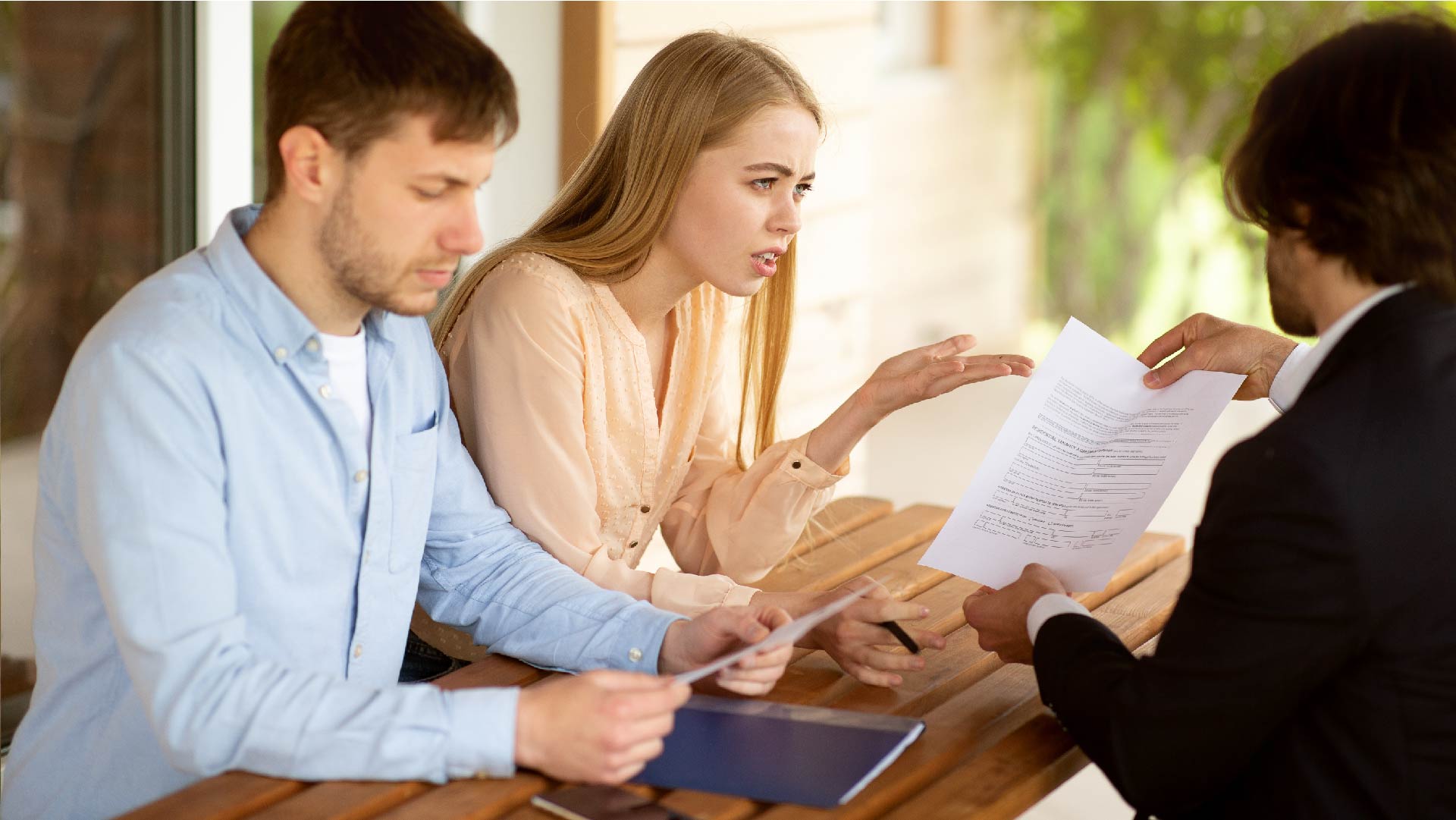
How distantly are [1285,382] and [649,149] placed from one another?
1.05 m

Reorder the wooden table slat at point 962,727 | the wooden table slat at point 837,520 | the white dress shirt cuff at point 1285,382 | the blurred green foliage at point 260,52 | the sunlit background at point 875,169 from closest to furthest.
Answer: the wooden table slat at point 962,727 < the white dress shirt cuff at point 1285,382 < the wooden table slat at point 837,520 < the sunlit background at point 875,169 < the blurred green foliage at point 260,52

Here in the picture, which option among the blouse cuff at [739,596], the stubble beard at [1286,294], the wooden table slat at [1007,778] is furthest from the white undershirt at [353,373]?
the stubble beard at [1286,294]

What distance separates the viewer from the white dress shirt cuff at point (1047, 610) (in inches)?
74.3

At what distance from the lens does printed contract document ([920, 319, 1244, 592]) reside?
200cm

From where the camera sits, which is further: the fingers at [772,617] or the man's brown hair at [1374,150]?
the fingers at [772,617]

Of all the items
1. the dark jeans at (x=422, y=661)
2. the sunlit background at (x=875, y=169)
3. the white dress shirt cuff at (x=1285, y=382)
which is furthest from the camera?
the sunlit background at (x=875, y=169)

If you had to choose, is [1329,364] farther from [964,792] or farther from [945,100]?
[945,100]

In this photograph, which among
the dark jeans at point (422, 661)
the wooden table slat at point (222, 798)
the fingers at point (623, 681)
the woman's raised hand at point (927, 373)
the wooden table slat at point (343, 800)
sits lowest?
the dark jeans at point (422, 661)

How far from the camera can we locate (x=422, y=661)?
2418 millimetres

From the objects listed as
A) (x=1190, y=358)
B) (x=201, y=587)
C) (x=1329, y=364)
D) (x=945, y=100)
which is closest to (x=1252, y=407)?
(x=945, y=100)

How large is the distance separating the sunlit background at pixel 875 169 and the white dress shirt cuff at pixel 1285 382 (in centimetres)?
48

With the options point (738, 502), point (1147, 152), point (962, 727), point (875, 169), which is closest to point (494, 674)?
point (962, 727)

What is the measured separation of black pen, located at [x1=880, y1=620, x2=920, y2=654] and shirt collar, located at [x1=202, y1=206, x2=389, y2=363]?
0.83 m

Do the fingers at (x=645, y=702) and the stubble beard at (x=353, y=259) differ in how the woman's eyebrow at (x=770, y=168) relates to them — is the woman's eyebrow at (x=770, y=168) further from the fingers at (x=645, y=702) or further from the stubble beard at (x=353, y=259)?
the fingers at (x=645, y=702)
